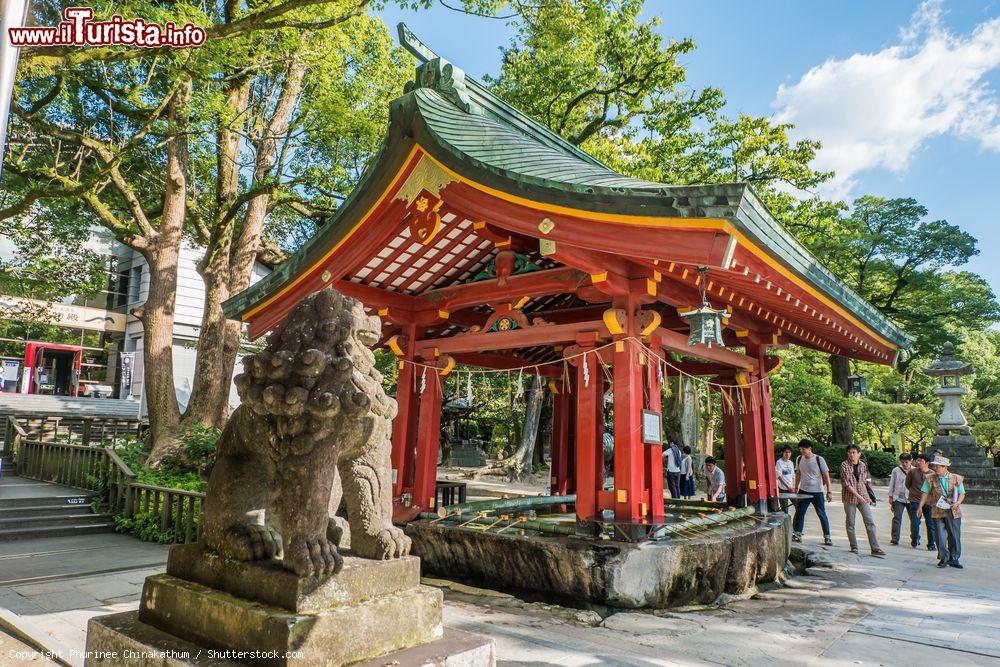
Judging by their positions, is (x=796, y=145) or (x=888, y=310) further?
(x=888, y=310)

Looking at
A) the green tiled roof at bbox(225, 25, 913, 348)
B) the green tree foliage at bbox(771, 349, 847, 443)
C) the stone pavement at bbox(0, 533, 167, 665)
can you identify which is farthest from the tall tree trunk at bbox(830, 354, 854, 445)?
the stone pavement at bbox(0, 533, 167, 665)

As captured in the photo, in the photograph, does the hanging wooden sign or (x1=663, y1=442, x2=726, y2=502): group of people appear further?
(x1=663, y1=442, x2=726, y2=502): group of people

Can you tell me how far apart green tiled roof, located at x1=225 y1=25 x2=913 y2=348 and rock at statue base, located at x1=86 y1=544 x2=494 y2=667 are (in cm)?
357

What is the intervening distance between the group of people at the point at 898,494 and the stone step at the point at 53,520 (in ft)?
37.2

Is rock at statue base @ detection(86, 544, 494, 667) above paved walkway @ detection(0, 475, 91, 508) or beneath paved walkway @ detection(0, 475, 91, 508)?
above

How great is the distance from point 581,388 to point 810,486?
545 cm

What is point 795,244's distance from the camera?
18.8ft

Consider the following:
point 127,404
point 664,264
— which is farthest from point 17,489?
point 127,404

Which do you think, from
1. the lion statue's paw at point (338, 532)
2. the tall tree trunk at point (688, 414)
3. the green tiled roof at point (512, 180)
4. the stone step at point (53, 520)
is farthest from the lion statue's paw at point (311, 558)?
the tall tree trunk at point (688, 414)

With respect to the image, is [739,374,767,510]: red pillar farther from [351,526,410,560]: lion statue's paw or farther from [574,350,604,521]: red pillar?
[351,526,410,560]: lion statue's paw

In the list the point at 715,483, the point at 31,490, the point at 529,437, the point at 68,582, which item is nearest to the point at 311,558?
the point at 68,582

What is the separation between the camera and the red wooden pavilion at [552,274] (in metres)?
5.25

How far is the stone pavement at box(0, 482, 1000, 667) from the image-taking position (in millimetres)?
4332

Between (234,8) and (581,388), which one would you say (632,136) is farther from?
(581,388)
